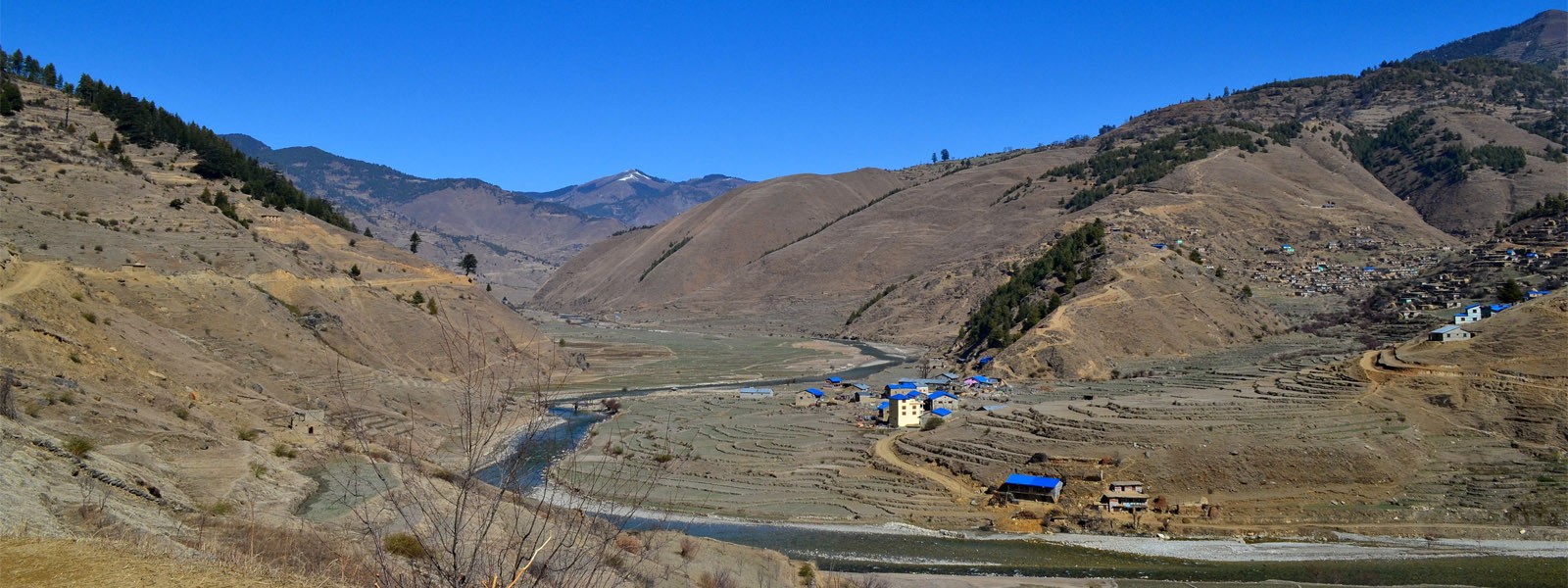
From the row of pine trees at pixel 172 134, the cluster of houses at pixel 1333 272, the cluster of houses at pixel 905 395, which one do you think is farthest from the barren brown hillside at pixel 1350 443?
the row of pine trees at pixel 172 134

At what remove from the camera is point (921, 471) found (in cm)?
4212

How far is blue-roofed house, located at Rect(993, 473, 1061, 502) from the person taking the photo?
3753cm

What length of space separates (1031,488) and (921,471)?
5.49 m

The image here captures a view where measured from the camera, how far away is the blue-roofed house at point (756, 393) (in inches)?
2650

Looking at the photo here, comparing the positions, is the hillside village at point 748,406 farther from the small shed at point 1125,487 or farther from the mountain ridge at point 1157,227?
the mountain ridge at point 1157,227

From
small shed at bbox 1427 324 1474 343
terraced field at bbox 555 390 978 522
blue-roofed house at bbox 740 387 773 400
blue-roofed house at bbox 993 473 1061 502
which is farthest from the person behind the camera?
blue-roofed house at bbox 740 387 773 400

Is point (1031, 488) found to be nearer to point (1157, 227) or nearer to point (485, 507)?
point (485, 507)

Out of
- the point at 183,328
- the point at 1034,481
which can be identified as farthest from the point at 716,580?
the point at 183,328

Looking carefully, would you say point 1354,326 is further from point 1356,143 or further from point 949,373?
point 1356,143

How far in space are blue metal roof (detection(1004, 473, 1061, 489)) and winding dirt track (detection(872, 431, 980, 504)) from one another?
161 centimetres

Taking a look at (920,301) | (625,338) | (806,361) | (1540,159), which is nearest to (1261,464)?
(806,361)

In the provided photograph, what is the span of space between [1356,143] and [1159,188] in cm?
6282

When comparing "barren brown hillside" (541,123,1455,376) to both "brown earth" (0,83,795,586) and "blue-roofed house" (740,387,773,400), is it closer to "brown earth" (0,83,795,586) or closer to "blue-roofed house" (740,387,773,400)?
"blue-roofed house" (740,387,773,400)

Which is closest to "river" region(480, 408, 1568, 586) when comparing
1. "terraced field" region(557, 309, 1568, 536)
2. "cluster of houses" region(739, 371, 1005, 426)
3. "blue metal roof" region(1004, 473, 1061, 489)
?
"terraced field" region(557, 309, 1568, 536)
